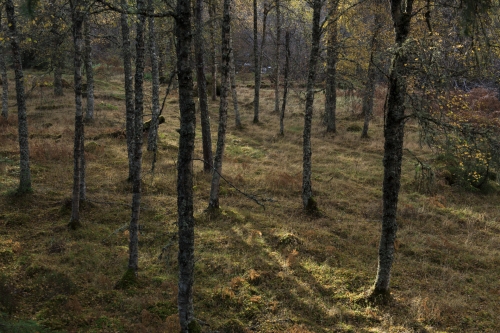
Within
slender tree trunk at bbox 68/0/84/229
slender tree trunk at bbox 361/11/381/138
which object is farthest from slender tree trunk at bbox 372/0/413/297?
slender tree trunk at bbox 68/0/84/229

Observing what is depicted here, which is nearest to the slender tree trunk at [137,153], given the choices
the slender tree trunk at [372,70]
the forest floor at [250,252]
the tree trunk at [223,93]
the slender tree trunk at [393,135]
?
the forest floor at [250,252]

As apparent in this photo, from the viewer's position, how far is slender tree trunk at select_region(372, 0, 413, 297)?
7488 mm

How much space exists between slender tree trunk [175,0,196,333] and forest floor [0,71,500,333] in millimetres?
316

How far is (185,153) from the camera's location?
17.8 ft

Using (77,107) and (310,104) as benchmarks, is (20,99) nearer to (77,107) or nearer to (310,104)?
(77,107)

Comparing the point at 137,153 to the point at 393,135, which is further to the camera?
the point at 137,153

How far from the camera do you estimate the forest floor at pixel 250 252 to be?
25.2 feet

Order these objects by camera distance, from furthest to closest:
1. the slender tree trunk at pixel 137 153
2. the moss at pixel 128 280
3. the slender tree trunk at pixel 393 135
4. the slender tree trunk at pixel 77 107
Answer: the slender tree trunk at pixel 77 107 < the moss at pixel 128 280 < the slender tree trunk at pixel 137 153 < the slender tree trunk at pixel 393 135

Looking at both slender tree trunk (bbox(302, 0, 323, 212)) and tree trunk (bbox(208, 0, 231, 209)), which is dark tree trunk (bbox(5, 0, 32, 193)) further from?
slender tree trunk (bbox(302, 0, 323, 212))

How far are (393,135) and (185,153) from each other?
4.78 meters

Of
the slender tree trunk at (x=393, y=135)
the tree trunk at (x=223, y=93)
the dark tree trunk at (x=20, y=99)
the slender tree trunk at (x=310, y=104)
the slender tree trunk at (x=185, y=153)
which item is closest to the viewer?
the slender tree trunk at (x=185, y=153)

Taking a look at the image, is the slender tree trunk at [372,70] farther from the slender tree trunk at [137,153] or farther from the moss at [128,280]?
the moss at [128,280]

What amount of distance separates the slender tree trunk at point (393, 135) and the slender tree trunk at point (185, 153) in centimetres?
403

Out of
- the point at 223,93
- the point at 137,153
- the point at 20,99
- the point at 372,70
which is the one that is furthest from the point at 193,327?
the point at 372,70
